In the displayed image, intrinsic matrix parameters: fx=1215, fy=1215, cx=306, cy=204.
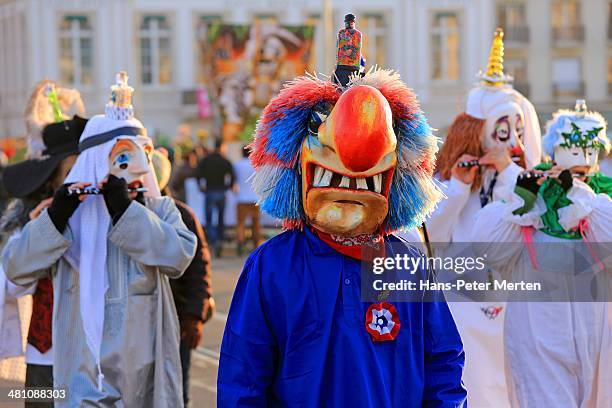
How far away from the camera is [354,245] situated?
392 centimetres

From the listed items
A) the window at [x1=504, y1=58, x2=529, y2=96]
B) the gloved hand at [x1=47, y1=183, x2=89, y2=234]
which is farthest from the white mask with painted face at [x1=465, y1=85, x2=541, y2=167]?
the window at [x1=504, y1=58, x2=529, y2=96]

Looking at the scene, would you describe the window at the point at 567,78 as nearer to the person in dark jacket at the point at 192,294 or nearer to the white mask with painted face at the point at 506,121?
the white mask with painted face at the point at 506,121

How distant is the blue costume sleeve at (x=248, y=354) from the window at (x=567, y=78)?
4937 centimetres

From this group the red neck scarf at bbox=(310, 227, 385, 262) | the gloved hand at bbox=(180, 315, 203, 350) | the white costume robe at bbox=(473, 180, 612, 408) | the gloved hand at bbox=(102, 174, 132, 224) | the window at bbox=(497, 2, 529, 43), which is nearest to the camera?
the red neck scarf at bbox=(310, 227, 385, 262)

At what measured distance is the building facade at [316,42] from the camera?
47.7 meters

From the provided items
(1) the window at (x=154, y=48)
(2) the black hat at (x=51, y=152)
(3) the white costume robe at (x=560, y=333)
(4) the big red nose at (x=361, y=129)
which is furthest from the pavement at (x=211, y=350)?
(1) the window at (x=154, y=48)

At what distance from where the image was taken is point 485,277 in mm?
6578

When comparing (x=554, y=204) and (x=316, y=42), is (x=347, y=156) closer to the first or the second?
(x=554, y=204)

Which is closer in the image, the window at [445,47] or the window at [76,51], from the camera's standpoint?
the window at [76,51]

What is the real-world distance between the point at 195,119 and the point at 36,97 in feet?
136

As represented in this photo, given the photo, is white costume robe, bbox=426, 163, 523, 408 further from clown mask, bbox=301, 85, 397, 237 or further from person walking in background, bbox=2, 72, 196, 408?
clown mask, bbox=301, 85, 397, 237

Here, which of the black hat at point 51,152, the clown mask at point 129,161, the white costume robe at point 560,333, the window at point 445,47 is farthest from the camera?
the window at point 445,47

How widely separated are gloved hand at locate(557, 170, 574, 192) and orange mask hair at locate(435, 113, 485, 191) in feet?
3.39

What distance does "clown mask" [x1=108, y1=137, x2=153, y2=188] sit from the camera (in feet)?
19.2
